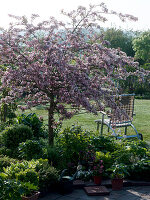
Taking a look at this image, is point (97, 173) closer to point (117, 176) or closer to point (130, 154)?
point (117, 176)

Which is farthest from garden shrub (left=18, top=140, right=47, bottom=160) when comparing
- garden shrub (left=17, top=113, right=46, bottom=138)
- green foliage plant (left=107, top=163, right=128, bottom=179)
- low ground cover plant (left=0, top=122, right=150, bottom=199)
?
garden shrub (left=17, top=113, right=46, bottom=138)

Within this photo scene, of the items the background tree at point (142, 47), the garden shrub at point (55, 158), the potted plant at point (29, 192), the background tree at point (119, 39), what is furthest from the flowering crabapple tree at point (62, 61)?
the background tree at point (119, 39)

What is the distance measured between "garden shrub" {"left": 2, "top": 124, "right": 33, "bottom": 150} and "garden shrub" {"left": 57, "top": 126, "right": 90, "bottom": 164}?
616 millimetres

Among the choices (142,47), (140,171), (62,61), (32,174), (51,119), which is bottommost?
(140,171)

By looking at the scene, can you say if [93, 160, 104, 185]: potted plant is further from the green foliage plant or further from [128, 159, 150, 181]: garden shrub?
[128, 159, 150, 181]: garden shrub

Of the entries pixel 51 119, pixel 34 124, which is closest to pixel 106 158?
pixel 51 119

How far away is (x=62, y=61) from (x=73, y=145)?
53.6 inches

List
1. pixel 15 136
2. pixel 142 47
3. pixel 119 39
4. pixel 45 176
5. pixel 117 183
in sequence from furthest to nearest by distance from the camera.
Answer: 1. pixel 119 39
2. pixel 142 47
3. pixel 15 136
4. pixel 117 183
5. pixel 45 176

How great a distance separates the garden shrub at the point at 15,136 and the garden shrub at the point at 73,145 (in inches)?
24.3

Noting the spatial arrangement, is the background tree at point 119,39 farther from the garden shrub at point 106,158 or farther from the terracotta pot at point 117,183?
the terracotta pot at point 117,183

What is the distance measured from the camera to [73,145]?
496 centimetres

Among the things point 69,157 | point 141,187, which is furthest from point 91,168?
point 141,187

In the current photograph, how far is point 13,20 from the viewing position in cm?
505

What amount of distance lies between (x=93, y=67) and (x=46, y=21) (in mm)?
1048
